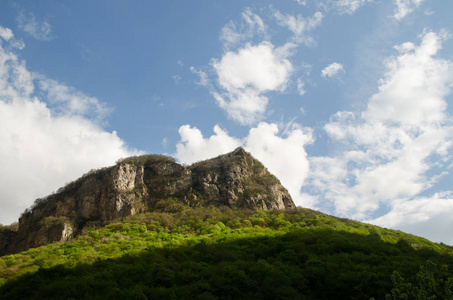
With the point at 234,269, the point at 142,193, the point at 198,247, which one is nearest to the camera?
the point at 234,269

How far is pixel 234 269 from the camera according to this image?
2555 centimetres

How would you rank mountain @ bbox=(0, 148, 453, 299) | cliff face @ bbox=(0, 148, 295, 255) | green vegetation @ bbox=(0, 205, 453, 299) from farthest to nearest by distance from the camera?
cliff face @ bbox=(0, 148, 295, 255) → mountain @ bbox=(0, 148, 453, 299) → green vegetation @ bbox=(0, 205, 453, 299)

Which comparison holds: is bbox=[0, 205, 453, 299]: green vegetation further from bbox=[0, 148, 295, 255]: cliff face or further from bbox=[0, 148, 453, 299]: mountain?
bbox=[0, 148, 295, 255]: cliff face

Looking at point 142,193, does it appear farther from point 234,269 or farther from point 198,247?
point 234,269

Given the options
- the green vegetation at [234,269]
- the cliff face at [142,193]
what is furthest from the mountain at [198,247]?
the cliff face at [142,193]

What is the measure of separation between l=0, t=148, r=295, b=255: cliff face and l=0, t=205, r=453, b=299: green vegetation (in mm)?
19489

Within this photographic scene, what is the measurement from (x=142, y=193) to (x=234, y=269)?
45.5 meters

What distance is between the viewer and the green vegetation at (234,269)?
21188 mm

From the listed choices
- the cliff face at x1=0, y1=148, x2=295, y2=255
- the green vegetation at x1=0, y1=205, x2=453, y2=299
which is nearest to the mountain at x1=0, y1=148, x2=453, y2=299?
the green vegetation at x1=0, y1=205, x2=453, y2=299

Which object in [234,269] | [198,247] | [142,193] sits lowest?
[234,269]

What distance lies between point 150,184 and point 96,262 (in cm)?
4082

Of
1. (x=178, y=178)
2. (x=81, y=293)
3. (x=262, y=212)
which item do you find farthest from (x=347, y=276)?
(x=178, y=178)

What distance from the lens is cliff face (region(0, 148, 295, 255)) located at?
203ft

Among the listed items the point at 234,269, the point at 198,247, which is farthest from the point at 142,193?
the point at 234,269
